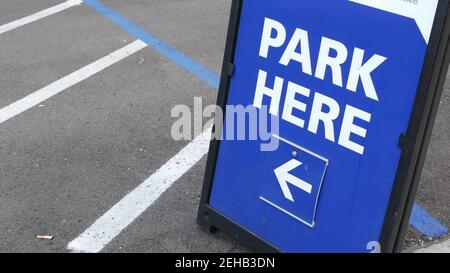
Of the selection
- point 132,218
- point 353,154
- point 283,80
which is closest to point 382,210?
point 353,154

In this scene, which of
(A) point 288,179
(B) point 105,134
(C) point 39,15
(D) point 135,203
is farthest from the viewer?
(C) point 39,15

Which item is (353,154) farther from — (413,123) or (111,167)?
(111,167)

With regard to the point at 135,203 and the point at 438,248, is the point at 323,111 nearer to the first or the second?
the point at 438,248

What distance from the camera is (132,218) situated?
13.2 feet

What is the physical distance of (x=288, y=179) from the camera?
3260 mm

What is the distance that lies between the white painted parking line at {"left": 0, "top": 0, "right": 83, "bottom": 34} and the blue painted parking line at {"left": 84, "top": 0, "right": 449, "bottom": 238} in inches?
8.7

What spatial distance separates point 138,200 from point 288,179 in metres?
1.38

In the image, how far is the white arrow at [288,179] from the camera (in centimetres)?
319

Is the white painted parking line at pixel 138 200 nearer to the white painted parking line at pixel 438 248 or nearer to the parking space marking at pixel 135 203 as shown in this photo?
the parking space marking at pixel 135 203

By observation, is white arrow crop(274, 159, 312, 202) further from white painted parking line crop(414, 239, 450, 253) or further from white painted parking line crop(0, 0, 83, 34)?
A: white painted parking line crop(0, 0, 83, 34)

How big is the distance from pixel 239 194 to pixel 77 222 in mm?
1203

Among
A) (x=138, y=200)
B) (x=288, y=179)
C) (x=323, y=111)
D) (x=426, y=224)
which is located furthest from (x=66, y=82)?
(x=426, y=224)

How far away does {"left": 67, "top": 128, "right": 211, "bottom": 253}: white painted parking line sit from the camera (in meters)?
3.80

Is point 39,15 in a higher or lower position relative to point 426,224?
lower
